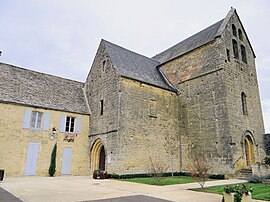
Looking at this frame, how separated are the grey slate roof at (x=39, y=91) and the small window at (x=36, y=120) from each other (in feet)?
2.19

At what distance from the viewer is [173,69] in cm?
1941

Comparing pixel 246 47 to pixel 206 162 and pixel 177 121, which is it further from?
pixel 206 162

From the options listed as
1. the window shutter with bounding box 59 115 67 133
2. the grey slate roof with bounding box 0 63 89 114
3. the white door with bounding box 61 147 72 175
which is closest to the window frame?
the grey slate roof with bounding box 0 63 89 114

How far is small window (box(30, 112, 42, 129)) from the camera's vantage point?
1487 cm

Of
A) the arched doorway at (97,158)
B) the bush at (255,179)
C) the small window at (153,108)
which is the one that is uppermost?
the small window at (153,108)

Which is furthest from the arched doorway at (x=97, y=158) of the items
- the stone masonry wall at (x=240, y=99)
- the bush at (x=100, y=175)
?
the stone masonry wall at (x=240, y=99)

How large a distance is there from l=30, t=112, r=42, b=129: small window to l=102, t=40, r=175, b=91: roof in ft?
21.8

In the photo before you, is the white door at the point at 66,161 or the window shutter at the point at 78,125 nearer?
the white door at the point at 66,161

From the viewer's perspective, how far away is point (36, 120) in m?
15.0

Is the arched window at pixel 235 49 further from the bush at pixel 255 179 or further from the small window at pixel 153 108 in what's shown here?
the bush at pixel 255 179

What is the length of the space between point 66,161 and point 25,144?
314 centimetres

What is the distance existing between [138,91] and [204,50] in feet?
21.5

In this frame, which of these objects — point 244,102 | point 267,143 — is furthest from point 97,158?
point 267,143

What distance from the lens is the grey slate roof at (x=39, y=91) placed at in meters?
14.9
